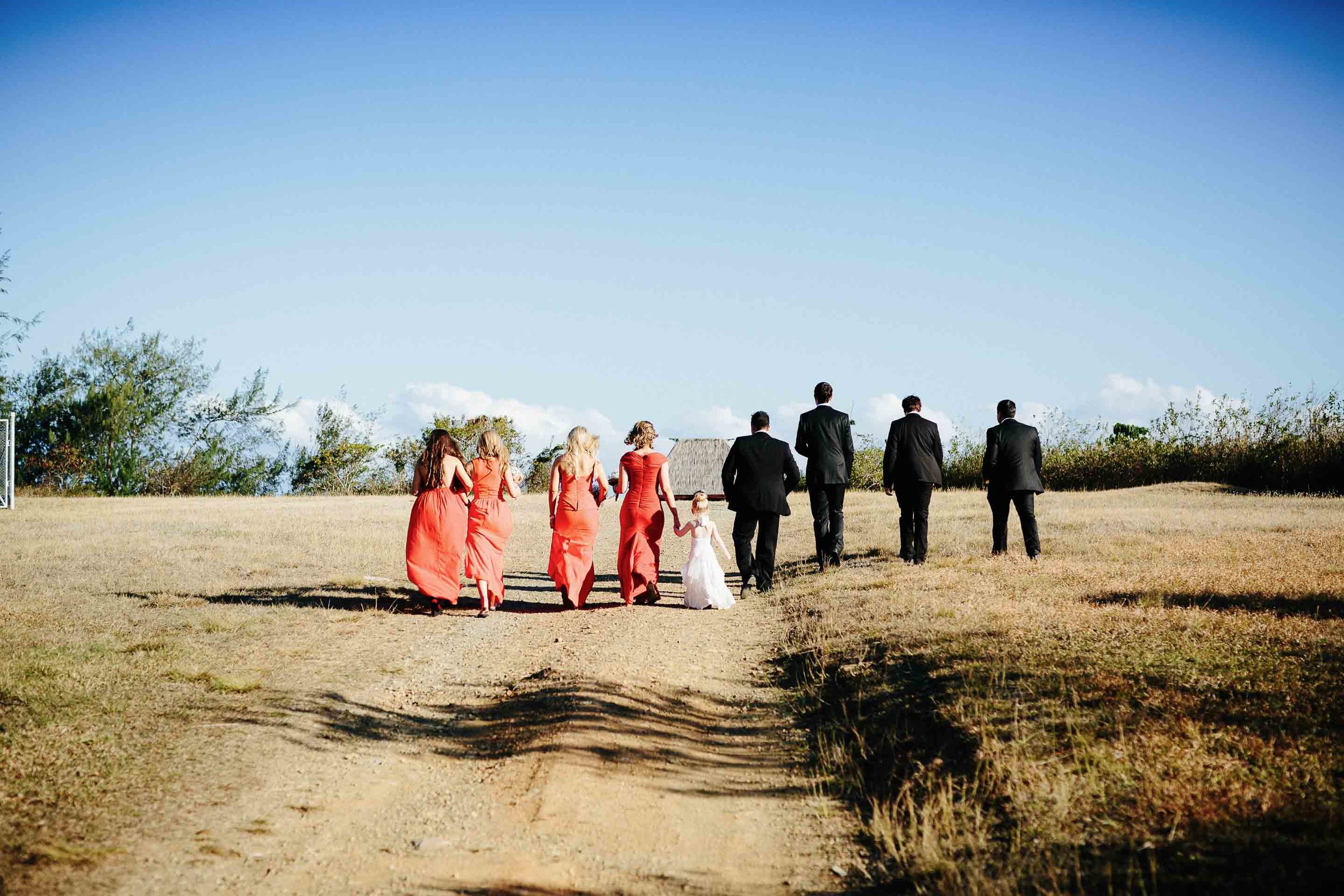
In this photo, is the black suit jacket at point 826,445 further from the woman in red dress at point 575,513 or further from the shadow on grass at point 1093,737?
the shadow on grass at point 1093,737

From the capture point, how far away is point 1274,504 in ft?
72.0

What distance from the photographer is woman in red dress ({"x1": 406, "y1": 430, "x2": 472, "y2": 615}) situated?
10.8m

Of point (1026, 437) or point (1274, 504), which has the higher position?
Result: point (1026, 437)

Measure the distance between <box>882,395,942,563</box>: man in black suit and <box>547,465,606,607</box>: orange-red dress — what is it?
4.08 meters

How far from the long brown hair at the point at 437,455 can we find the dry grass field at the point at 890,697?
1.61 metres

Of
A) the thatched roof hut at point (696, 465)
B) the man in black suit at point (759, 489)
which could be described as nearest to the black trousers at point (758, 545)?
the man in black suit at point (759, 489)

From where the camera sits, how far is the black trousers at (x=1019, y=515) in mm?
12516

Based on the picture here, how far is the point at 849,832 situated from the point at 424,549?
7.37 metres

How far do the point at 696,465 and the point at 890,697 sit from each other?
4499 centimetres

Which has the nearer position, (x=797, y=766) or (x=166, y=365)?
(x=797, y=766)

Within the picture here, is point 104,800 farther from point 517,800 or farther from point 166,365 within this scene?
point 166,365

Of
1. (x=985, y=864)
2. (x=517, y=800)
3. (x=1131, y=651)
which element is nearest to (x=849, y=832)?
(x=985, y=864)

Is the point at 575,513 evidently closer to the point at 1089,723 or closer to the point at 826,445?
the point at 826,445

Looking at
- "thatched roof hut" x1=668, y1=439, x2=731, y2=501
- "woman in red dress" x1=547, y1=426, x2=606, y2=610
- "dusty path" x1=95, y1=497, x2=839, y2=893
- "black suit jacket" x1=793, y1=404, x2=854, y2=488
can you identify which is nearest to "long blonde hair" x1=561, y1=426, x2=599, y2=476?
"woman in red dress" x1=547, y1=426, x2=606, y2=610
